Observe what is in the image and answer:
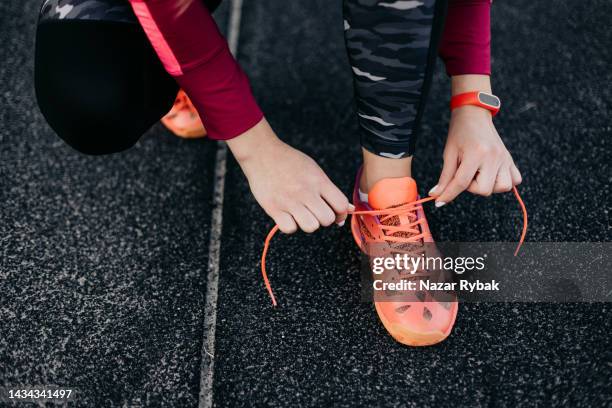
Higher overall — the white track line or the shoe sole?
the white track line

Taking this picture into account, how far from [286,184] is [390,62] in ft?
0.73

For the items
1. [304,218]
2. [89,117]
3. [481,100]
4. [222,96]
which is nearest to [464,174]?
[481,100]

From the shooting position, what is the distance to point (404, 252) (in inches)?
34.4

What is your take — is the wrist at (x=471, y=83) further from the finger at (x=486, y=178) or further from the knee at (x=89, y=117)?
the knee at (x=89, y=117)

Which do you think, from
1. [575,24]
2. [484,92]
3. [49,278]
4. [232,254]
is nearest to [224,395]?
[232,254]

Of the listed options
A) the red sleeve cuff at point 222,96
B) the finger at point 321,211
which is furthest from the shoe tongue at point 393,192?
the red sleeve cuff at point 222,96

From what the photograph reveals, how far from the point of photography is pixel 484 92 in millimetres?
850

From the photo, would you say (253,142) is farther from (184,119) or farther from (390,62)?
(184,119)

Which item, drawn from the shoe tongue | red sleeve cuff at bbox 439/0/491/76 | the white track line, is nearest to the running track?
the white track line

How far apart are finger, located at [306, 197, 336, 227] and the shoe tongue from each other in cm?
11

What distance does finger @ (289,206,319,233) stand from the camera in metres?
0.76

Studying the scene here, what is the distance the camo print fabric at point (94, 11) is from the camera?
2.71 feet

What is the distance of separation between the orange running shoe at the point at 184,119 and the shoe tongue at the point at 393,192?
45 centimetres

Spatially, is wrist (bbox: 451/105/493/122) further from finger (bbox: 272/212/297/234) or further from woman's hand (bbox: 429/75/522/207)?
finger (bbox: 272/212/297/234)
